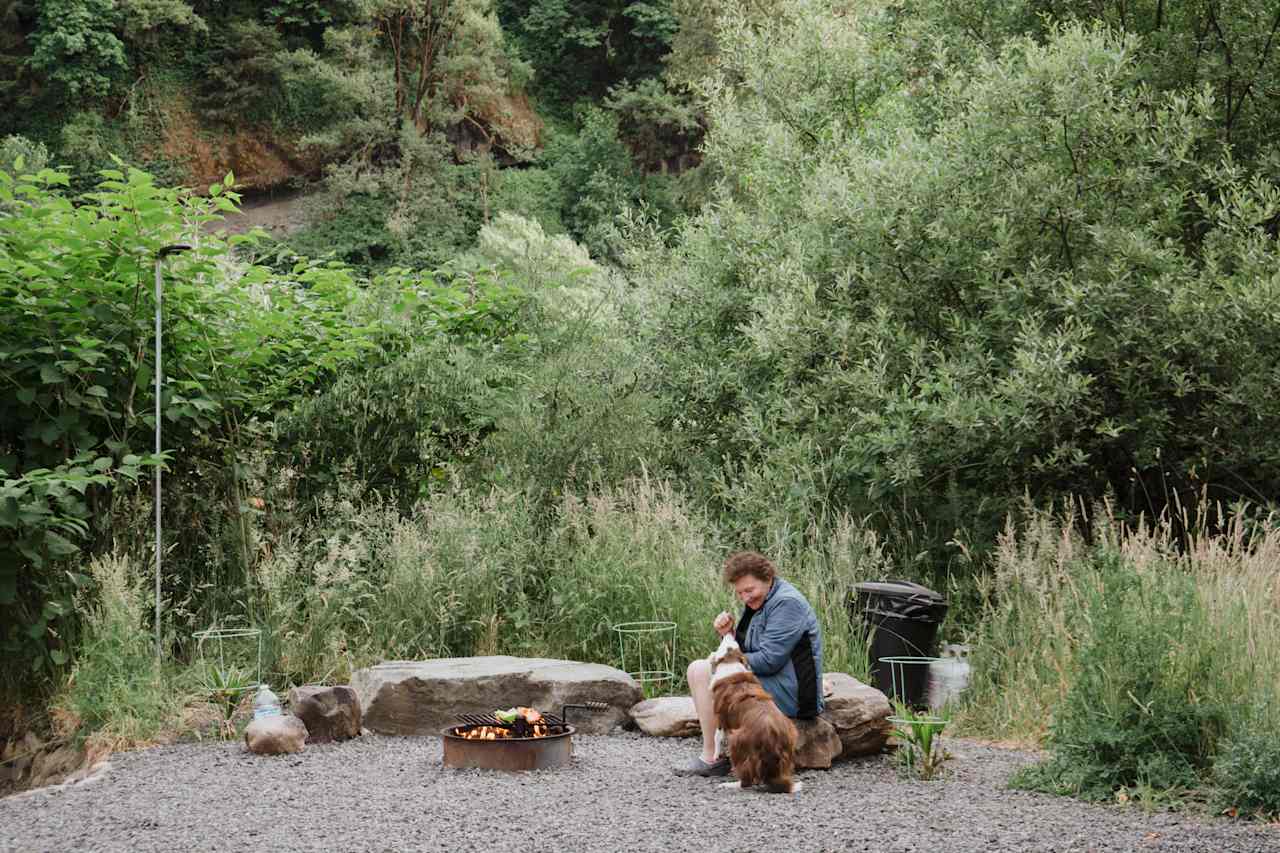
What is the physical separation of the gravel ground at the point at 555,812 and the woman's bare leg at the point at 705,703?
187mm

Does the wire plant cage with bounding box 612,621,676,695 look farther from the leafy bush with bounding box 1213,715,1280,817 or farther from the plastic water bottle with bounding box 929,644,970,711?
the leafy bush with bounding box 1213,715,1280,817

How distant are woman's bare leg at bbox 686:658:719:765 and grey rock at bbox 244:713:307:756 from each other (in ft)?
6.57

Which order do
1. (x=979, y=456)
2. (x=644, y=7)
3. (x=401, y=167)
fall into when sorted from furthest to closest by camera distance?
(x=644, y=7) → (x=401, y=167) → (x=979, y=456)

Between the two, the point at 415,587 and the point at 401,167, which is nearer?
the point at 415,587

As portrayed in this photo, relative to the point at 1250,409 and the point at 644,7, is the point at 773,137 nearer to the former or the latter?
the point at 1250,409

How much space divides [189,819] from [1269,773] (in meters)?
4.08

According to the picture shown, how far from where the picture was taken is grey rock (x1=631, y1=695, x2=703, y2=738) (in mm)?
Answer: 5867

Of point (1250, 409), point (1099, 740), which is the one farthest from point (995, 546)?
point (1099, 740)

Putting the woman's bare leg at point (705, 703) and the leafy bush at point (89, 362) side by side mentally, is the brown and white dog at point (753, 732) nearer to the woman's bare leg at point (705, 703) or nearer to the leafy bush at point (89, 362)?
the woman's bare leg at point (705, 703)

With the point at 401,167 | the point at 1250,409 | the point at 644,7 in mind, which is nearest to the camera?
the point at 1250,409

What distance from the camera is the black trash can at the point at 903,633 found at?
6.18 metres

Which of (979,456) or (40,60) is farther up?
(40,60)

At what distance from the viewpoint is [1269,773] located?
409 cm

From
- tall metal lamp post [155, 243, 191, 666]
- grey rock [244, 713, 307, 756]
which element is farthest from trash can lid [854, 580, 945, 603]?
tall metal lamp post [155, 243, 191, 666]
